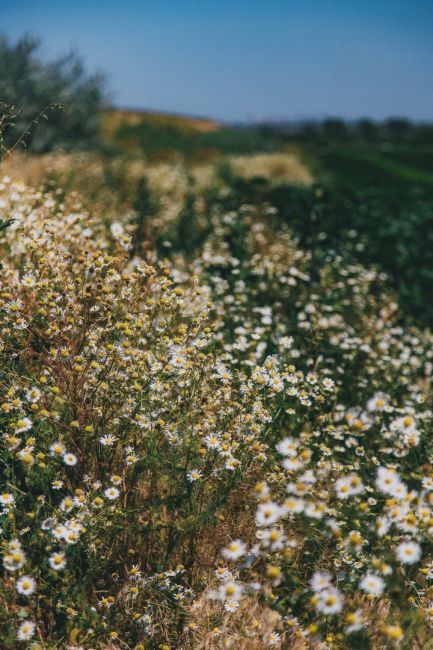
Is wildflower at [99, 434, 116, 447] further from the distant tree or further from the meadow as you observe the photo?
the distant tree

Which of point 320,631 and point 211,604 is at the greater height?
point 320,631

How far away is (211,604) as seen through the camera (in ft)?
7.37

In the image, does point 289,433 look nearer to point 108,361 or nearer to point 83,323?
point 108,361

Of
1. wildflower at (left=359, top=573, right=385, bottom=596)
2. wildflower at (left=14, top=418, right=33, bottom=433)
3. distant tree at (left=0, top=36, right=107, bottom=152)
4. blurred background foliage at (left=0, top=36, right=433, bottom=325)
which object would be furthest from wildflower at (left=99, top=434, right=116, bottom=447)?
distant tree at (left=0, top=36, right=107, bottom=152)

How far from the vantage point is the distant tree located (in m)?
15.9

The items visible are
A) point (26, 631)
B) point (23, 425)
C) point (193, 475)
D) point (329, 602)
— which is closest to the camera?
point (329, 602)

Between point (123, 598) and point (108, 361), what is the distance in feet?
3.96

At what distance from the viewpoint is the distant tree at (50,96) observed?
52.1 ft

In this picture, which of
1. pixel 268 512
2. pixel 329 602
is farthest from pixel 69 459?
pixel 329 602

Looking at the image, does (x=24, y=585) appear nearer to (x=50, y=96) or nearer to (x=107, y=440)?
(x=107, y=440)

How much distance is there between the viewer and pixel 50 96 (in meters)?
17.3

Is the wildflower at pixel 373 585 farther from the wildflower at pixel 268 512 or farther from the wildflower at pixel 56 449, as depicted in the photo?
the wildflower at pixel 56 449

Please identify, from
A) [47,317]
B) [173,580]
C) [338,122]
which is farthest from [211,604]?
[338,122]

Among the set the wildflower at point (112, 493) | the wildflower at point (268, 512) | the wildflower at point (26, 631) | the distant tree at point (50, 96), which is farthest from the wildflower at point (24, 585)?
the distant tree at point (50, 96)
